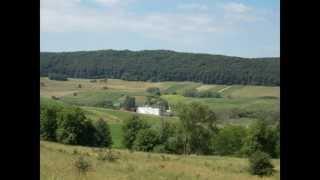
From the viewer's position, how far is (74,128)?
1189mm

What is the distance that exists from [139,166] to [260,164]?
512mm

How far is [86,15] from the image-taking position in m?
1.28

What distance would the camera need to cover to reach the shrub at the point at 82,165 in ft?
4.65

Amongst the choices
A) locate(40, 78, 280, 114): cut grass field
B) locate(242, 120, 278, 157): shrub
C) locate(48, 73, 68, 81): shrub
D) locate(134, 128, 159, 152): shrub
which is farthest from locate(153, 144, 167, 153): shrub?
locate(48, 73, 68, 81): shrub

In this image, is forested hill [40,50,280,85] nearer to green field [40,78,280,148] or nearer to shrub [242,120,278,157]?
green field [40,78,280,148]

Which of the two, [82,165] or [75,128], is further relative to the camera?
[82,165]

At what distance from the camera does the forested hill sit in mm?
1157

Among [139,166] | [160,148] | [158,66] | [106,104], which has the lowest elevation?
[139,166]

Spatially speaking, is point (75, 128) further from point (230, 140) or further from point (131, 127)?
point (230, 140)

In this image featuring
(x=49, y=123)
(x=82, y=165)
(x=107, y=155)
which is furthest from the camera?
(x=82, y=165)

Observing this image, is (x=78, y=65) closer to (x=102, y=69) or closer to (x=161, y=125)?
(x=102, y=69)

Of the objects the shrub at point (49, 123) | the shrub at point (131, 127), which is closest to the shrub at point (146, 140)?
the shrub at point (131, 127)

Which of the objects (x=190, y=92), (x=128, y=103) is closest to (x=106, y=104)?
(x=128, y=103)
